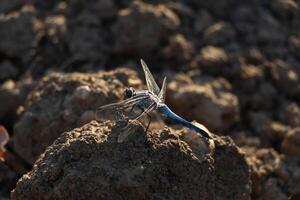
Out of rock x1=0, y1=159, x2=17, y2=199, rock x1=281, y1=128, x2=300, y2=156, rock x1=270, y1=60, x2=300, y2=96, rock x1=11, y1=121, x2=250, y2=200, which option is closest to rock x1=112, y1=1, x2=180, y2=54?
rock x1=270, y1=60, x2=300, y2=96

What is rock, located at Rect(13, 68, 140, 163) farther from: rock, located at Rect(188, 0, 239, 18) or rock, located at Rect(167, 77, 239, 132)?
rock, located at Rect(188, 0, 239, 18)

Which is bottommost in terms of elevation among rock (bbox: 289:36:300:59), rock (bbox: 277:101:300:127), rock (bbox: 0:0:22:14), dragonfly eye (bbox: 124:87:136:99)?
rock (bbox: 277:101:300:127)

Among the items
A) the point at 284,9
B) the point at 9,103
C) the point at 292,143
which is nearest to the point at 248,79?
the point at 292,143

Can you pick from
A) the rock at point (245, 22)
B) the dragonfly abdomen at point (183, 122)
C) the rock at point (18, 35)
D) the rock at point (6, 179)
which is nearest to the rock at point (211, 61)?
the rock at point (245, 22)

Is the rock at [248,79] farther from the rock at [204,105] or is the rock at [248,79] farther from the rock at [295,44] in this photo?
the rock at [295,44]

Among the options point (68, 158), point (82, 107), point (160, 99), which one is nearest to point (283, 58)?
point (160, 99)

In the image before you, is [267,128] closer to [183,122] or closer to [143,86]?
[143,86]

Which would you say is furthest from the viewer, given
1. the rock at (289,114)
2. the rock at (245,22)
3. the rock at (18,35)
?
the rock at (245,22)

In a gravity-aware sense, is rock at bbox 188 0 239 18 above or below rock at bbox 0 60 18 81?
below
